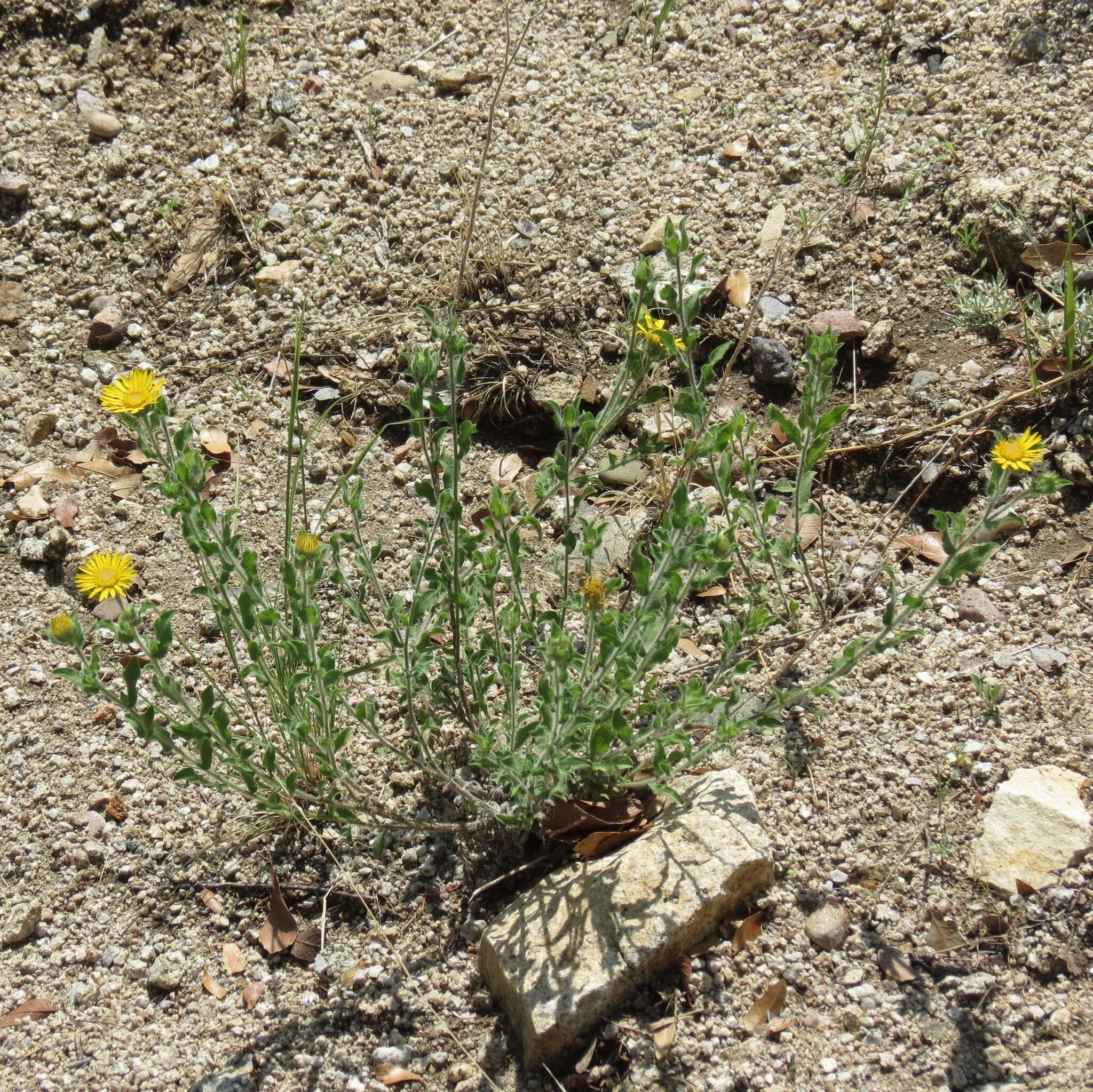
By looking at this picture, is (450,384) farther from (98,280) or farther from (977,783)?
(98,280)

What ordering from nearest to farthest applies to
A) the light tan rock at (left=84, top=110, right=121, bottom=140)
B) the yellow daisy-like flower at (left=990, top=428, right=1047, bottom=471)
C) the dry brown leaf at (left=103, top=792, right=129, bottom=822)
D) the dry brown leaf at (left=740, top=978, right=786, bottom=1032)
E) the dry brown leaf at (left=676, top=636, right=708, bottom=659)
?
the yellow daisy-like flower at (left=990, top=428, right=1047, bottom=471) < the dry brown leaf at (left=740, top=978, right=786, bottom=1032) < the dry brown leaf at (left=103, top=792, right=129, bottom=822) < the dry brown leaf at (left=676, top=636, right=708, bottom=659) < the light tan rock at (left=84, top=110, right=121, bottom=140)

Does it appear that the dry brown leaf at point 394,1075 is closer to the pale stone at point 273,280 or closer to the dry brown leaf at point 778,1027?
the dry brown leaf at point 778,1027

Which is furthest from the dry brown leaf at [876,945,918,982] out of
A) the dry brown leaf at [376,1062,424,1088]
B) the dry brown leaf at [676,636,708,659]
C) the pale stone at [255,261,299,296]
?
the pale stone at [255,261,299,296]

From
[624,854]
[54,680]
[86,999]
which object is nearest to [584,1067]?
[624,854]

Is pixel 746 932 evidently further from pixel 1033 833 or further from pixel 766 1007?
pixel 1033 833

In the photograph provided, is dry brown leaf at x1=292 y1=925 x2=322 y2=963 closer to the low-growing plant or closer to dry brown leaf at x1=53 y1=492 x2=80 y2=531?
the low-growing plant

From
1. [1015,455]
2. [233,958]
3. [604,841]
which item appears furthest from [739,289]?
[233,958]
